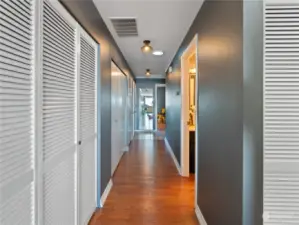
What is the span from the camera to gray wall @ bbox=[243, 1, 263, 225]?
4.92 feet

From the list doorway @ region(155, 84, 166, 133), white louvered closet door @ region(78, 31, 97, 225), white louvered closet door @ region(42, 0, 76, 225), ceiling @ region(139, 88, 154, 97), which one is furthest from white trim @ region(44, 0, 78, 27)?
ceiling @ region(139, 88, 154, 97)

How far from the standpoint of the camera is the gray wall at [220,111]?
5.21ft

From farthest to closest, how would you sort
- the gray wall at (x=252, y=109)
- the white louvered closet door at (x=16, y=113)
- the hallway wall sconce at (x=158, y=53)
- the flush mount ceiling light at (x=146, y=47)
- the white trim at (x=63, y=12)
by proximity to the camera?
the hallway wall sconce at (x=158, y=53)
the flush mount ceiling light at (x=146, y=47)
the white trim at (x=63, y=12)
the gray wall at (x=252, y=109)
the white louvered closet door at (x=16, y=113)

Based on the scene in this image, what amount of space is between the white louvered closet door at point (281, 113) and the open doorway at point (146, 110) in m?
10.0

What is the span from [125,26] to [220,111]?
2040mm

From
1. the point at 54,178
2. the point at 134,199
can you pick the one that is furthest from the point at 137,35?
the point at 54,178

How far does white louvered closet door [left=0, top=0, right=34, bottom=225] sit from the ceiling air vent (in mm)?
1958

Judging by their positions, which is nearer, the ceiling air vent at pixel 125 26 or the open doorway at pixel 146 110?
the ceiling air vent at pixel 125 26

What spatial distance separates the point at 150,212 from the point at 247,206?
1609mm

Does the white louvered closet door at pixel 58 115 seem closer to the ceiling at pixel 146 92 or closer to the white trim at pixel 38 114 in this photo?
the white trim at pixel 38 114

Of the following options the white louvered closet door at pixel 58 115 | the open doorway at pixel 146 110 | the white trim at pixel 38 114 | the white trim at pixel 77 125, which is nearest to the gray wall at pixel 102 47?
the white trim at pixel 77 125

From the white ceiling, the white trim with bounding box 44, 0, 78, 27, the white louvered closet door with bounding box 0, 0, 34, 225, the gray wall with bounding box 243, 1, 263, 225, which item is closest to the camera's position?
the white louvered closet door with bounding box 0, 0, 34, 225

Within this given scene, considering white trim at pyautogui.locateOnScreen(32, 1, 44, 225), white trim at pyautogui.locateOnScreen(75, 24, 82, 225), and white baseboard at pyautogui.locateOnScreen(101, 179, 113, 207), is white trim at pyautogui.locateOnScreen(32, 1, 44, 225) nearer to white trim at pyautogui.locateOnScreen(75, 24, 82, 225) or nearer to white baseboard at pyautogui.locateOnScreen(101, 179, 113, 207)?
white trim at pyautogui.locateOnScreen(75, 24, 82, 225)

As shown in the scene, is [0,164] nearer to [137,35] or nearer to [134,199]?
[134,199]
